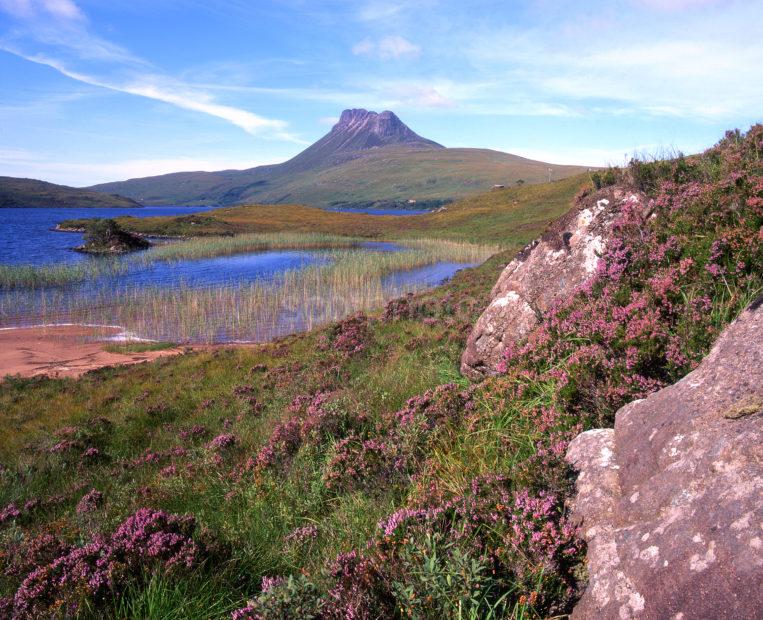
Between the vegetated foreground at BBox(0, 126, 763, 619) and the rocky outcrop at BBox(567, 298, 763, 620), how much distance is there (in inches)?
8.9

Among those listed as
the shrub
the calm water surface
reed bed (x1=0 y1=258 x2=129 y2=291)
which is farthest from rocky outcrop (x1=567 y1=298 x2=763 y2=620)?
reed bed (x1=0 y1=258 x2=129 y2=291)

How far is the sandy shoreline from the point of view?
16.8m

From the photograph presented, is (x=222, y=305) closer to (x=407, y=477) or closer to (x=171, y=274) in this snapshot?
(x=171, y=274)

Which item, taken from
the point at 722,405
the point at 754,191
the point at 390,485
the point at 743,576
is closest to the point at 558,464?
the point at 722,405

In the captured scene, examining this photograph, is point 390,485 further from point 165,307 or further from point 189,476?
point 165,307

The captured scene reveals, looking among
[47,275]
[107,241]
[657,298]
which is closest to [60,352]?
[47,275]

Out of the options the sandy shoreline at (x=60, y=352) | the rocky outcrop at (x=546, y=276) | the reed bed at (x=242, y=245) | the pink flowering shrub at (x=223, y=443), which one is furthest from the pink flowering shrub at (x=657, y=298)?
the reed bed at (x=242, y=245)

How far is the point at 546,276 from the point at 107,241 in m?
59.7

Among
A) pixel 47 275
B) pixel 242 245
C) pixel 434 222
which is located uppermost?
pixel 434 222

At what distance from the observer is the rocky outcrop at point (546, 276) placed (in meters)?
6.78

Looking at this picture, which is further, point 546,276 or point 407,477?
point 546,276

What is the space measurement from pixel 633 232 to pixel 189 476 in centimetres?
693

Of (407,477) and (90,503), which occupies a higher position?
(407,477)

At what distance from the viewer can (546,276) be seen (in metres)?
7.13
